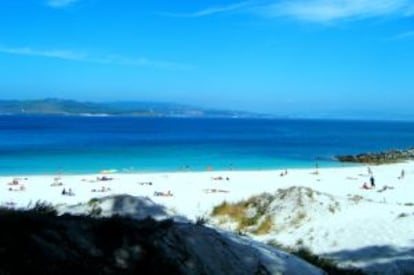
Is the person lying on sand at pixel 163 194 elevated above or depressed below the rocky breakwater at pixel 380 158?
above

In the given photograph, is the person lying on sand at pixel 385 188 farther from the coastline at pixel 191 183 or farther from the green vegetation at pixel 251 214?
the green vegetation at pixel 251 214

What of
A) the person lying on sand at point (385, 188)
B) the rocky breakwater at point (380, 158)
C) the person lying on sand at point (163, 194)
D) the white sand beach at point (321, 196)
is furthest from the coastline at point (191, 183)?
the rocky breakwater at point (380, 158)

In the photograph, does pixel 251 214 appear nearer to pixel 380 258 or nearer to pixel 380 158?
pixel 380 258

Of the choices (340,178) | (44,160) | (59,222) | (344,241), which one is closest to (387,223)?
(344,241)

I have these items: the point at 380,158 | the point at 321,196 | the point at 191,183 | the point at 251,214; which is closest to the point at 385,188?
the point at 191,183

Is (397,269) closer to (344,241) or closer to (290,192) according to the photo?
(344,241)

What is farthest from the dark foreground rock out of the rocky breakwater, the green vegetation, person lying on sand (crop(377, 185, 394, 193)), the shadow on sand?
the rocky breakwater

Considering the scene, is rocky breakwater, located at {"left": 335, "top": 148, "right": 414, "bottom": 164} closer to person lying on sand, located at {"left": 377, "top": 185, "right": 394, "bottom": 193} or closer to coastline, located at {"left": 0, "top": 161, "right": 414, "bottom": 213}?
coastline, located at {"left": 0, "top": 161, "right": 414, "bottom": 213}
